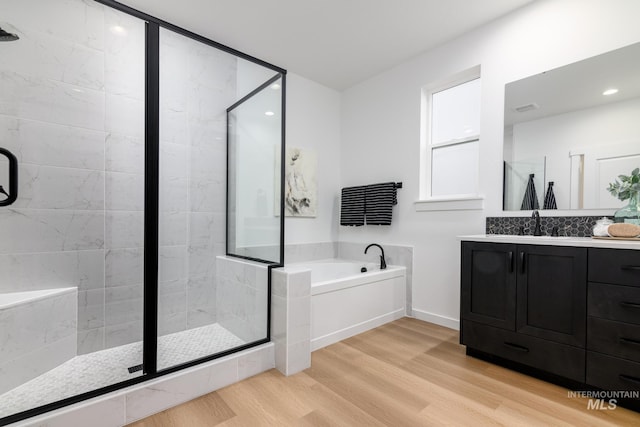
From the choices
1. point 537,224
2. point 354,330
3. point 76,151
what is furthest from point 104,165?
point 537,224

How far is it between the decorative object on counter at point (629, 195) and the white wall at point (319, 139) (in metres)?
2.66

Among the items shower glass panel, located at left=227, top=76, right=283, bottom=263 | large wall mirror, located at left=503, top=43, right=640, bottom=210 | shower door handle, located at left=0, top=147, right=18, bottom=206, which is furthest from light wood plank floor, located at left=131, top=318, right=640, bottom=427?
shower door handle, located at left=0, top=147, right=18, bottom=206

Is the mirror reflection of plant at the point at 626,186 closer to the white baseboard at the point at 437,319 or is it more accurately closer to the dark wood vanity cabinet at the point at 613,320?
the dark wood vanity cabinet at the point at 613,320

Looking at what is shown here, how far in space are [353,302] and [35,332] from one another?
88.9 inches

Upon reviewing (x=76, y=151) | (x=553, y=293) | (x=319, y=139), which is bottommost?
(x=553, y=293)

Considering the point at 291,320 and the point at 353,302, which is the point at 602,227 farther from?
the point at 291,320

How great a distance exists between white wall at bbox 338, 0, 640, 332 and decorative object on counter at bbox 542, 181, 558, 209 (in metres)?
0.31

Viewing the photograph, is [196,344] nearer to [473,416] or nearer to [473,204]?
[473,416]

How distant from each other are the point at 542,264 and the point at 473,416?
100 centimetres

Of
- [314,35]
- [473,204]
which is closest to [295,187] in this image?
[314,35]

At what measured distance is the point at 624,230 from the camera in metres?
1.65

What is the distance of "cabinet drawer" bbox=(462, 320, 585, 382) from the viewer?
1.66 metres

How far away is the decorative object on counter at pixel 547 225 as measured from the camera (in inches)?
79.4

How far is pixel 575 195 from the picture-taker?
6.78 ft
